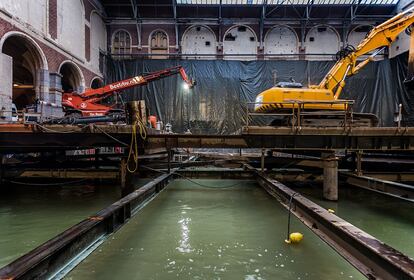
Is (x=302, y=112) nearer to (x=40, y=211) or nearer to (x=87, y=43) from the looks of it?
(x=40, y=211)

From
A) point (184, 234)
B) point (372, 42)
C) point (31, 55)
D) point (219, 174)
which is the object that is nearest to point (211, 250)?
point (184, 234)

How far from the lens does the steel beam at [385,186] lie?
20.8ft

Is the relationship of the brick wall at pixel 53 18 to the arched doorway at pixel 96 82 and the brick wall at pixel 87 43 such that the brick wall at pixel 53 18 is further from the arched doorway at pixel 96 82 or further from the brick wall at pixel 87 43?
the arched doorway at pixel 96 82

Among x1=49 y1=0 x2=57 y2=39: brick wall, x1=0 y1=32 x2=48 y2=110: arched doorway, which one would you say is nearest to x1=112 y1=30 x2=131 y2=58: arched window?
x1=0 y1=32 x2=48 y2=110: arched doorway

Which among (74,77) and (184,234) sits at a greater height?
(74,77)

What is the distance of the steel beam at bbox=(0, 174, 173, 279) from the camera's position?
6.87ft

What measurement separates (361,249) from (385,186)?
5.29 meters

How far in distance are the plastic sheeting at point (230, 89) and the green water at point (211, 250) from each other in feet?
46.7

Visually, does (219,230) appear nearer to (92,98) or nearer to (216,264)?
(216,264)

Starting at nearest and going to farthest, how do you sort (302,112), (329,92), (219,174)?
(302,112), (219,174), (329,92)

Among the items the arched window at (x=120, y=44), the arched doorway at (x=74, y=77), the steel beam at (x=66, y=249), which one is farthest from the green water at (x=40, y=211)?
the arched window at (x=120, y=44)

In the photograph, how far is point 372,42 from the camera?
37.1 ft

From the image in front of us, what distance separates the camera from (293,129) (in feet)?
24.1

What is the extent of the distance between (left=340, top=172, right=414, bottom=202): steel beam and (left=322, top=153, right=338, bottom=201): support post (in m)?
0.88
